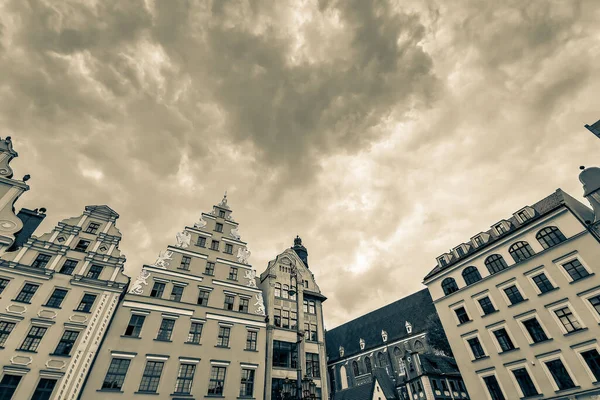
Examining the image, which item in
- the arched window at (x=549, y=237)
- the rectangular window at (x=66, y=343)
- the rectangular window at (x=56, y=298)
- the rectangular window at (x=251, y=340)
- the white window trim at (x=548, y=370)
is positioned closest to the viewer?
the rectangular window at (x=66, y=343)

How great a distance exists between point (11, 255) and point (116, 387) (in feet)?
46.6

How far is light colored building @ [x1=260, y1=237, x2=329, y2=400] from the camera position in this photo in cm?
2958

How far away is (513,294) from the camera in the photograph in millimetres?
28719

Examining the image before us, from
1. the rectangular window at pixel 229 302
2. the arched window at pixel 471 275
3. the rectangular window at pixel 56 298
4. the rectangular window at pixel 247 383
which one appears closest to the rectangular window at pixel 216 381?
the rectangular window at pixel 247 383

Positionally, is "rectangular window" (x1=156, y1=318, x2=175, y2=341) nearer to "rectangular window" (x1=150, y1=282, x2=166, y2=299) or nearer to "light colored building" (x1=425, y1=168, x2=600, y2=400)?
"rectangular window" (x1=150, y1=282, x2=166, y2=299)

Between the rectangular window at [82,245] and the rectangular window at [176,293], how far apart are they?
9.17 metres

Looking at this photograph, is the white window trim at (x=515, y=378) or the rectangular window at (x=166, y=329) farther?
the rectangular window at (x=166, y=329)

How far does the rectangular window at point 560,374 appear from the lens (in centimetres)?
2312

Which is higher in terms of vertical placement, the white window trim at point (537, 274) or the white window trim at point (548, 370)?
the white window trim at point (537, 274)

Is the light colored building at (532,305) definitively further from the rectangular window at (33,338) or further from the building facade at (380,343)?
the rectangular window at (33,338)

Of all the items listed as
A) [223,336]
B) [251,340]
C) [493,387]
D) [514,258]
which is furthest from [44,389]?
[514,258]

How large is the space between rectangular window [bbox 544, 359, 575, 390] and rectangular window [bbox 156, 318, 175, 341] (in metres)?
34.4

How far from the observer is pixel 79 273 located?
24.6 meters

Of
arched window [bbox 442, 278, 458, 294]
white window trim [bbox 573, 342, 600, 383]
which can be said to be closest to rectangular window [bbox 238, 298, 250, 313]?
arched window [bbox 442, 278, 458, 294]
